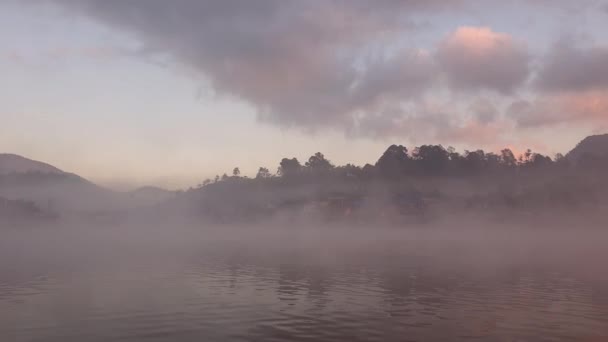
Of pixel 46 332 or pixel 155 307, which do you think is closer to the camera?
pixel 46 332

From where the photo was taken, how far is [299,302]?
48.1 metres

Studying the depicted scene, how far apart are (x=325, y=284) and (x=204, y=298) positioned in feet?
53.0

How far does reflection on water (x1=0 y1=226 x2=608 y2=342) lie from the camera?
36.0m

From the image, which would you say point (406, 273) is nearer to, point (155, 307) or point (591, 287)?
point (591, 287)

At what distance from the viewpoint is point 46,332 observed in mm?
35219

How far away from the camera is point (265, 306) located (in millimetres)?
45719

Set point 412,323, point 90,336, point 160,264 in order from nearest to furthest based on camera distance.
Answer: point 90,336 → point 412,323 → point 160,264

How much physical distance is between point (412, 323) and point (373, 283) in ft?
73.4

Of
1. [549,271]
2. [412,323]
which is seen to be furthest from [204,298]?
[549,271]

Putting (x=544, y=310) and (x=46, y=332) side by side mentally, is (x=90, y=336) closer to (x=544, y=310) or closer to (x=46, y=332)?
(x=46, y=332)

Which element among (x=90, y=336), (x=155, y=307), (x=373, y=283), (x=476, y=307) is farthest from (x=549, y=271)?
(x=90, y=336)

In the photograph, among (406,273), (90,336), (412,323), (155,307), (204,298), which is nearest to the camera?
(90,336)

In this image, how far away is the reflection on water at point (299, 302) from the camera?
36.0 m

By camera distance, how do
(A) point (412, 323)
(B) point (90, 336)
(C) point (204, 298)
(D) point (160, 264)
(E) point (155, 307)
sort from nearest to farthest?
(B) point (90, 336), (A) point (412, 323), (E) point (155, 307), (C) point (204, 298), (D) point (160, 264)
